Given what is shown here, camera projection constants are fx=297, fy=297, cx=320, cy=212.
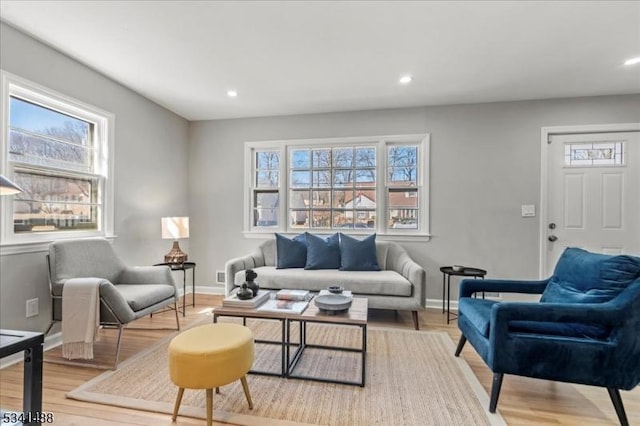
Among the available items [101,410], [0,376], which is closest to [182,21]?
[101,410]

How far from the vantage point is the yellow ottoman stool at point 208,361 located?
1.49m

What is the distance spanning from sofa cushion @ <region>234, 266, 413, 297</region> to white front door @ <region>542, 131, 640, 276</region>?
1.93 m

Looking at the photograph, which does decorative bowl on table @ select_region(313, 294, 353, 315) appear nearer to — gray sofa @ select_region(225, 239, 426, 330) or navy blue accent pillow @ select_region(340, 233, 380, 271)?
gray sofa @ select_region(225, 239, 426, 330)

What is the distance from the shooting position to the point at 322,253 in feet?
11.5

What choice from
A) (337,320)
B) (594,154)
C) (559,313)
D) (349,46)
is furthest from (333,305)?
(594,154)

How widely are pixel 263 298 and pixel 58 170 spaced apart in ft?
7.13

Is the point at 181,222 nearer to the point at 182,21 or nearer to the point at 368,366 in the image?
the point at 182,21

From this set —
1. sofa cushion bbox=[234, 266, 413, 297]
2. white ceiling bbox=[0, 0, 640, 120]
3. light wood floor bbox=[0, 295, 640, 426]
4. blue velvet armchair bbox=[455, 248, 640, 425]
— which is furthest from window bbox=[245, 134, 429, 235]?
blue velvet armchair bbox=[455, 248, 640, 425]

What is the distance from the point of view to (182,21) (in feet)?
6.99

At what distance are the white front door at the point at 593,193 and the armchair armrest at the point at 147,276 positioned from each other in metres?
4.13

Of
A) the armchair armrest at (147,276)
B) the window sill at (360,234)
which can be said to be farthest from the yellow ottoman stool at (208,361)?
the window sill at (360,234)

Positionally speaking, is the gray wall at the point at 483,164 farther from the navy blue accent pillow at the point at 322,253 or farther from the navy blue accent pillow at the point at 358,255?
the navy blue accent pillow at the point at 322,253

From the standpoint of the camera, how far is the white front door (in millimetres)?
3309

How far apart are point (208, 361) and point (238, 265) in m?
1.91
